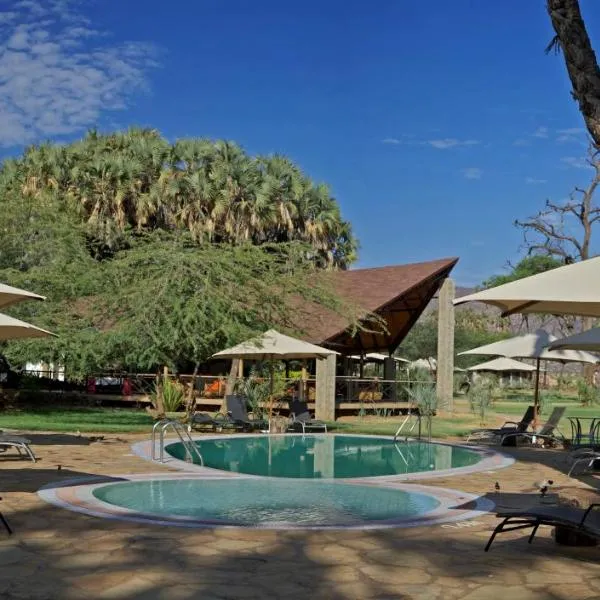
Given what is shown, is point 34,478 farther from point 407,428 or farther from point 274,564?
point 407,428

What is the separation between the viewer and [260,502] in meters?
9.54

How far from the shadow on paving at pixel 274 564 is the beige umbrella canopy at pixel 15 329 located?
395 centimetres

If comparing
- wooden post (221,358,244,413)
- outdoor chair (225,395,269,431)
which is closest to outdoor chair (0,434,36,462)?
outdoor chair (225,395,269,431)

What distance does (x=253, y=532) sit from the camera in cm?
707

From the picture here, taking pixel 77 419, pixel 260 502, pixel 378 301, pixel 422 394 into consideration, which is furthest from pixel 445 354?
pixel 260 502

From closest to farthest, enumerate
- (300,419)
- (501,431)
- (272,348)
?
(501,431), (272,348), (300,419)

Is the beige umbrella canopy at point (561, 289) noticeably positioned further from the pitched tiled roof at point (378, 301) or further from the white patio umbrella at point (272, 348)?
the pitched tiled roof at point (378, 301)

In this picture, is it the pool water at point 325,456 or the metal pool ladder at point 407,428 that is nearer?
the pool water at point 325,456

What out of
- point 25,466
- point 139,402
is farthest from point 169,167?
point 25,466

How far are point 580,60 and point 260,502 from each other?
25.3 feet

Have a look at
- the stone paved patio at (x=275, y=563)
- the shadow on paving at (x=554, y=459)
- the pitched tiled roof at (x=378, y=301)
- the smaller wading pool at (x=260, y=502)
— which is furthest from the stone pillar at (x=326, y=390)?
the stone paved patio at (x=275, y=563)

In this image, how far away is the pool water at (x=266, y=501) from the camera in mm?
8391

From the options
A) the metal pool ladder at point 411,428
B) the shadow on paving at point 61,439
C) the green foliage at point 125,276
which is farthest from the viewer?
the green foliage at point 125,276

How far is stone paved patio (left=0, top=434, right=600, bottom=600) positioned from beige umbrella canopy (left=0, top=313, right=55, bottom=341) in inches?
122
